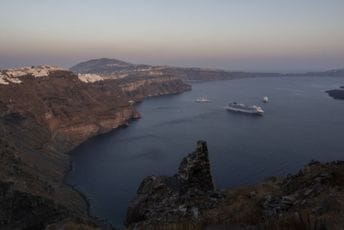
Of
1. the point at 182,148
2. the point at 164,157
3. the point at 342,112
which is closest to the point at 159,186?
the point at 164,157

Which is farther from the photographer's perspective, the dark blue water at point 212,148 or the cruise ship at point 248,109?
the cruise ship at point 248,109

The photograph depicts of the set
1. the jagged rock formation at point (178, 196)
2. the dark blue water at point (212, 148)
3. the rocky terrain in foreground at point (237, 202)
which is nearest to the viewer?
the rocky terrain in foreground at point (237, 202)

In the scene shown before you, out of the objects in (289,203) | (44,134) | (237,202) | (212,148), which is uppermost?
(289,203)

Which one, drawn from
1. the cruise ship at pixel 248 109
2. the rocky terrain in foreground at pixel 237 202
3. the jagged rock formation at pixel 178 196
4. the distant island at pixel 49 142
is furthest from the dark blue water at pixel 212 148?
the rocky terrain in foreground at pixel 237 202

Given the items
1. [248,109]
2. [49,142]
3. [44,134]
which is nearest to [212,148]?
[49,142]

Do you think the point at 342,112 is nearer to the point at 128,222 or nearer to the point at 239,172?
the point at 239,172

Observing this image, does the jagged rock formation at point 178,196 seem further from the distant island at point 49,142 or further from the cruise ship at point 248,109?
the cruise ship at point 248,109

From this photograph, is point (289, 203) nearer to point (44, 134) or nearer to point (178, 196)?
point (178, 196)

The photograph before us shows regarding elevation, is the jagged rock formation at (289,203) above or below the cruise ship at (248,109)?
above

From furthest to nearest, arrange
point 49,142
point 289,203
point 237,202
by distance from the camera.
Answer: point 49,142, point 237,202, point 289,203
